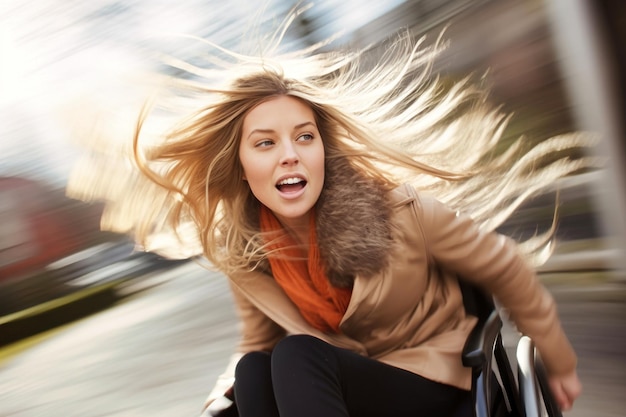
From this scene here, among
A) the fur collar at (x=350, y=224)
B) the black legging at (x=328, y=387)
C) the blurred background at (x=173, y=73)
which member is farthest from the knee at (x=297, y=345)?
the blurred background at (x=173, y=73)

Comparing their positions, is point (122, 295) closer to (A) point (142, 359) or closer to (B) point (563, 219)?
(A) point (142, 359)

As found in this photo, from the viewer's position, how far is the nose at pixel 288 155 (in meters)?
1.17

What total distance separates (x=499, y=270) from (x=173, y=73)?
29.3 inches

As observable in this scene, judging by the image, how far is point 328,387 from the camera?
1.07 metres

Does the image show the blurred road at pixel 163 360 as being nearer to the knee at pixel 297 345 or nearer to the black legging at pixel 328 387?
the black legging at pixel 328 387

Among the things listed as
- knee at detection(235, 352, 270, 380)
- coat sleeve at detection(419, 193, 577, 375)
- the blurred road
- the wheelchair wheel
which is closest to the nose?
coat sleeve at detection(419, 193, 577, 375)

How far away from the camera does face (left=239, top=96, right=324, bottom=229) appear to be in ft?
3.87

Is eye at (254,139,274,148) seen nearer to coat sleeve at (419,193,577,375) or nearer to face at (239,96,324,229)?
face at (239,96,324,229)

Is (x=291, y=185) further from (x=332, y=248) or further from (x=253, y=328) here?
(x=253, y=328)

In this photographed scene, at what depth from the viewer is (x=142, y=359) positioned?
327cm

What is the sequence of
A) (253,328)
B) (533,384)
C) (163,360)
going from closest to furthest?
1. (533,384)
2. (253,328)
3. (163,360)

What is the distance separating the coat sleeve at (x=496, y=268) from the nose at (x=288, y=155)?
0.22m

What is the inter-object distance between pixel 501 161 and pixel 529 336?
1.49 ft

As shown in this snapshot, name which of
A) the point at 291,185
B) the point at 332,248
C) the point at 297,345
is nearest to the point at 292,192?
the point at 291,185
